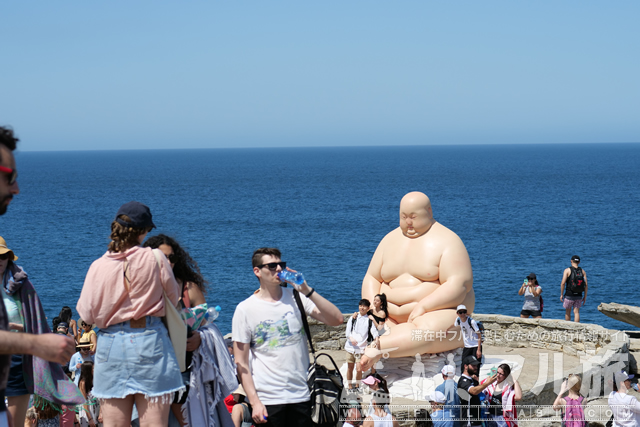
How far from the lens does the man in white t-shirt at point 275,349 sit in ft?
17.9

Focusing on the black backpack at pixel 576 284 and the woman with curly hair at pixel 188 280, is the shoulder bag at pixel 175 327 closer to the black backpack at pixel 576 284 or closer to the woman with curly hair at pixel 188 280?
the woman with curly hair at pixel 188 280

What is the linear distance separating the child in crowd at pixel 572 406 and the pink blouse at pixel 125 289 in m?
5.70

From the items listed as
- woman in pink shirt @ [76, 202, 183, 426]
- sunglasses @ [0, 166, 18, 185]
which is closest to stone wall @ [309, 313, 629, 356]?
woman in pink shirt @ [76, 202, 183, 426]

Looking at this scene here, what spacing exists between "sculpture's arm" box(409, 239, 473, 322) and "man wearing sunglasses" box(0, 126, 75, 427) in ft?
25.2

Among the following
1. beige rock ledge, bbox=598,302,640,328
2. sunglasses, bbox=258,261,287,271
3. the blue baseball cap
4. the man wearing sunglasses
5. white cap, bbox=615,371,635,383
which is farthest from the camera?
beige rock ledge, bbox=598,302,640,328

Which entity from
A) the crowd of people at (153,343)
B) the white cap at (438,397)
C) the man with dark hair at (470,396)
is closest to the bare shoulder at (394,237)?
the man with dark hair at (470,396)

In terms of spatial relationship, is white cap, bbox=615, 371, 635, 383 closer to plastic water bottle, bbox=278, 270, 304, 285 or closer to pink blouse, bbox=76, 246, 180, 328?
plastic water bottle, bbox=278, 270, 304, 285

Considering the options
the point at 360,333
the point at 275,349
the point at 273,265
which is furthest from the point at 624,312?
the point at 273,265

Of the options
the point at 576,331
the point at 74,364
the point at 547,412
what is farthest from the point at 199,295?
the point at 576,331

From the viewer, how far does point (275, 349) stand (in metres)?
5.46

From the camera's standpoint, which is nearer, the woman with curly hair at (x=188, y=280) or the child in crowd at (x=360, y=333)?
the woman with curly hair at (x=188, y=280)

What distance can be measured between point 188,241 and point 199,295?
2173 inches

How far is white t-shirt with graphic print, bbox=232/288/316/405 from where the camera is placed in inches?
215

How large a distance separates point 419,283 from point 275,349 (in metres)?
5.67
